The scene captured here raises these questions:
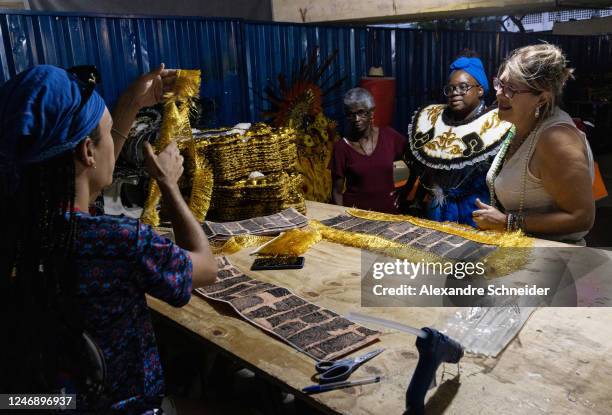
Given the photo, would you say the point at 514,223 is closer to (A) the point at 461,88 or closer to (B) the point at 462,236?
(B) the point at 462,236

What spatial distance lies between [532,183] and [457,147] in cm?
100

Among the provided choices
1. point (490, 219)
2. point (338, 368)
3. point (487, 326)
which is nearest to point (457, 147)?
point (490, 219)

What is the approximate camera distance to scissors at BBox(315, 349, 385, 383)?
1.28 metres

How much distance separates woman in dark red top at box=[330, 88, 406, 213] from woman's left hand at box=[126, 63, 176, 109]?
1938mm

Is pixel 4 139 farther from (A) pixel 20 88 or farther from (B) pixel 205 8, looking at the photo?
(B) pixel 205 8

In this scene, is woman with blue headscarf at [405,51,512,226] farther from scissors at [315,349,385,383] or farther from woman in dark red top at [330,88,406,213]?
scissors at [315,349,385,383]

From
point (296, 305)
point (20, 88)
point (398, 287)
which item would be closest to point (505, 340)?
point (398, 287)

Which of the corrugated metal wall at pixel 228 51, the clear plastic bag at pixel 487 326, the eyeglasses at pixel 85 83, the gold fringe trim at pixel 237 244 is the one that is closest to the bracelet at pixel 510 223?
the clear plastic bag at pixel 487 326

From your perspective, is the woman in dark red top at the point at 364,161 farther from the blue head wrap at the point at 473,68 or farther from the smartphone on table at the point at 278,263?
the smartphone on table at the point at 278,263

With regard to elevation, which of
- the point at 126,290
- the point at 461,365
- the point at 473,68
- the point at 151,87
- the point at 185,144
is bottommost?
the point at 461,365

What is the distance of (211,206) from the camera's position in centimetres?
296

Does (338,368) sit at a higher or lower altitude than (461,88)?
lower

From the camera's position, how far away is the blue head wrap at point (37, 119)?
1.14 m

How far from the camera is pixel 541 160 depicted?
2252mm
